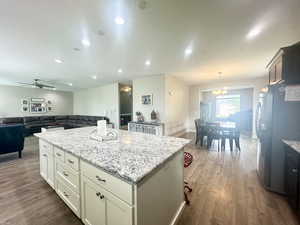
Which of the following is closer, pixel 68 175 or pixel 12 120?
pixel 68 175

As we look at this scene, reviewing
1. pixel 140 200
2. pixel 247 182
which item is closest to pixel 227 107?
pixel 247 182

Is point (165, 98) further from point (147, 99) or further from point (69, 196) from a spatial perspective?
point (69, 196)

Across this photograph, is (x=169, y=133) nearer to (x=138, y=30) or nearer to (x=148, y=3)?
(x=138, y=30)

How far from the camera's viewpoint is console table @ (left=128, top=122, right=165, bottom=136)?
5301 millimetres

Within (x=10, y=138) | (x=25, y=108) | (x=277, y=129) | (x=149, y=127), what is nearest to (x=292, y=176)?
(x=277, y=129)

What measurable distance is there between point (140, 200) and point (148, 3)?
2.08m

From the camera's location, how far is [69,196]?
1781 mm

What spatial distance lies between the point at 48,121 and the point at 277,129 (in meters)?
10.1

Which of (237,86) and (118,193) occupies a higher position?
(237,86)

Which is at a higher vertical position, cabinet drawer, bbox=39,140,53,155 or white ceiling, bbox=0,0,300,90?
white ceiling, bbox=0,0,300,90

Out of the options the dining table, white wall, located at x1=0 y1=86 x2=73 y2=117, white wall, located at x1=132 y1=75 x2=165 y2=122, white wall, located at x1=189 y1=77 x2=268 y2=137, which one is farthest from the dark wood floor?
white wall, located at x1=0 y1=86 x2=73 y2=117

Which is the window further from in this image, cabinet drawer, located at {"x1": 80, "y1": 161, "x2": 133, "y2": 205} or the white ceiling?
cabinet drawer, located at {"x1": 80, "y1": 161, "x2": 133, "y2": 205}

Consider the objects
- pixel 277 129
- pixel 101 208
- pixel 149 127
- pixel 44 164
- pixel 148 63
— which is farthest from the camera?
pixel 149 127

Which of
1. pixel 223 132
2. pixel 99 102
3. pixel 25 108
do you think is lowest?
pixel 223 132
